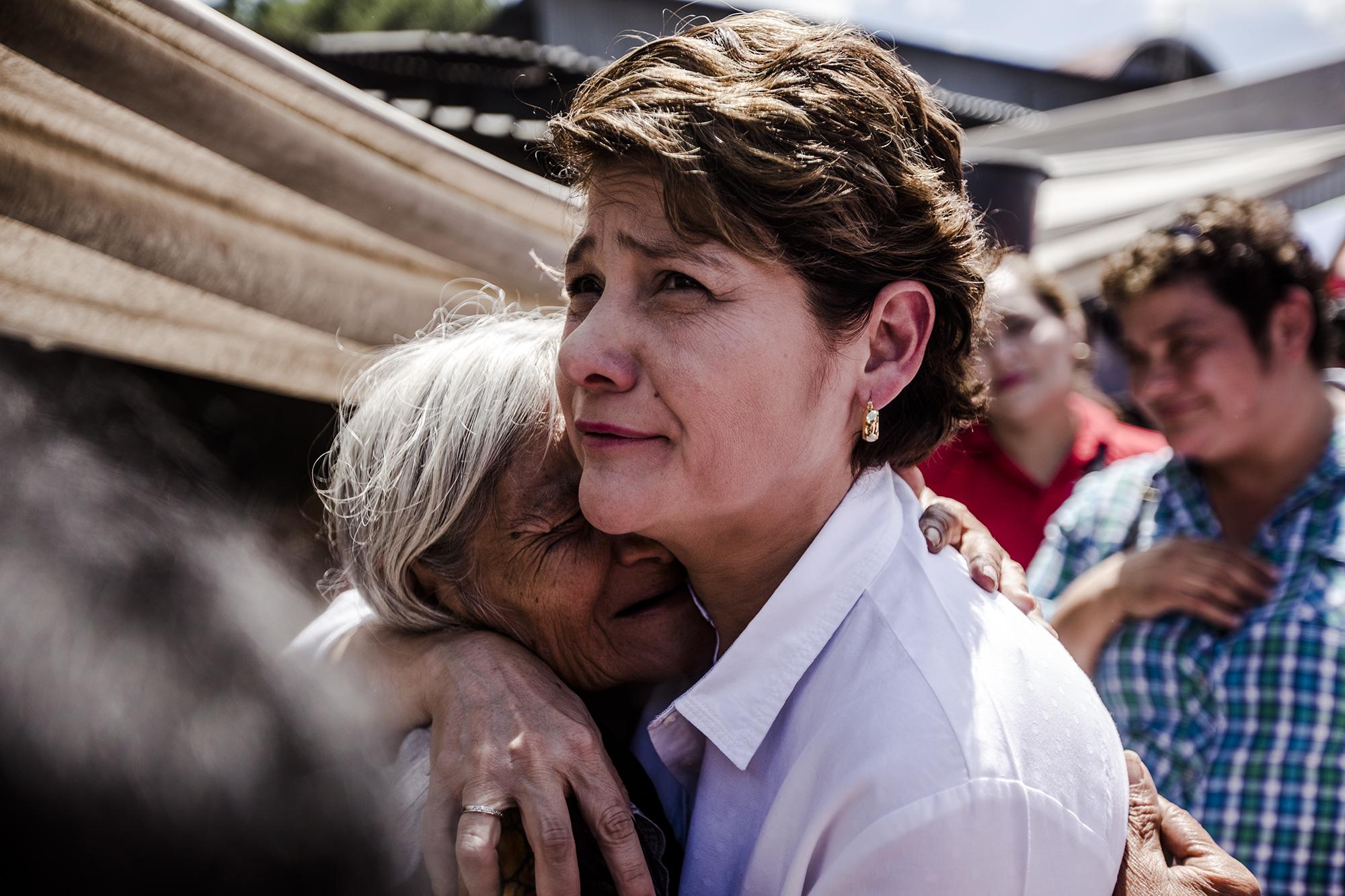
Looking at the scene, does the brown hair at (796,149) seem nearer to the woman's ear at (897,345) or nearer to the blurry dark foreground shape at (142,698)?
the woman's ear at (897,345)

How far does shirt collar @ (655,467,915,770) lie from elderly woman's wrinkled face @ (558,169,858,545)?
151 mm

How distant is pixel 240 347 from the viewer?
2672 mm

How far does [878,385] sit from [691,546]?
422 mm

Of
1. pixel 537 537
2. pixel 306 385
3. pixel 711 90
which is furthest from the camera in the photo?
pixel 306 385

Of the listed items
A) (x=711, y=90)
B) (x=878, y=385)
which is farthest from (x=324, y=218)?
(x=878, y=385)

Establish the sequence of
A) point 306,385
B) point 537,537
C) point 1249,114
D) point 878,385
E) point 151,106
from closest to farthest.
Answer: point 878,385 < point 537,537 < point 151,106 < point 306,385 < point 1249,114

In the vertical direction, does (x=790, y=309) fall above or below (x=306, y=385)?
above

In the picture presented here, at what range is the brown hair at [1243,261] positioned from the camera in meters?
3.03

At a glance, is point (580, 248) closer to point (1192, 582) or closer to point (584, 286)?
point (584, 286)

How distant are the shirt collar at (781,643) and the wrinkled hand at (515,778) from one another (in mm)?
188

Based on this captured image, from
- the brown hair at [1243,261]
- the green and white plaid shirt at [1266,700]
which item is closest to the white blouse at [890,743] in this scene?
the green and white plaid shirt at [1266,700]

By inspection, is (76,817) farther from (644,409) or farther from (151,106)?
(151,106)

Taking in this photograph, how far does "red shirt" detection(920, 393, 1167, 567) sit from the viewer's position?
3.83 meters

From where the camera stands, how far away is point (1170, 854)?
1875 millimetres
